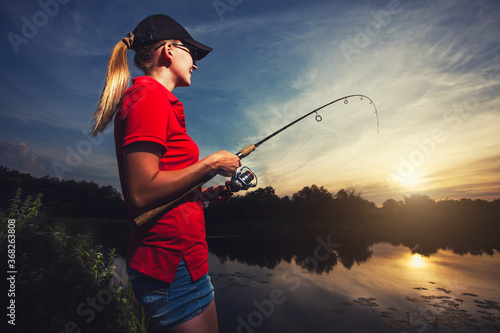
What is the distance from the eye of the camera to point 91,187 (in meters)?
60.0

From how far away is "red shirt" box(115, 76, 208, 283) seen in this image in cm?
102

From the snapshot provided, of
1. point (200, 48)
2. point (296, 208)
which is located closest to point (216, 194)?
point (200, 48)

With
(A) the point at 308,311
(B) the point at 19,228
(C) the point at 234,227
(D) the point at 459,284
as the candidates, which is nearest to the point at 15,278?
(B) the point at 19,228

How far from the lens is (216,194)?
6.74 ft

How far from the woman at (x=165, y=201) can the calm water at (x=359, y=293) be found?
7.64 metres

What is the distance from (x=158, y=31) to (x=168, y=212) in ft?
3.40

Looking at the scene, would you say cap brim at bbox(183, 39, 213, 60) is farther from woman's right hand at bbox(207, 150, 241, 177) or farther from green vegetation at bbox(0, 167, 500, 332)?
green vegetation at bbox(0, 167, 500, 332)

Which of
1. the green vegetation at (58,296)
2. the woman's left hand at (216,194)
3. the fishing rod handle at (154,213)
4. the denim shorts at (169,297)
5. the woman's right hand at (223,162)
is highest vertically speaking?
the woman's right hand at (223,162)

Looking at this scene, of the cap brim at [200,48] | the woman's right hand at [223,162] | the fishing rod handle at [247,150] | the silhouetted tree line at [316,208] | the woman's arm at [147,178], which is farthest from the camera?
the silhouetted tree line at [316,208]

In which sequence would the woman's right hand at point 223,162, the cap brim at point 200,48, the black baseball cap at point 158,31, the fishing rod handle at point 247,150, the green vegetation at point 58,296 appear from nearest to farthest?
1. the woman's right hand at point 223,162
2. the black baseball cap at point 158,31
3. the cap brim at point 200,48
4. the fishing rod handle at point 247,150
5. the green vegetation at point 58,296

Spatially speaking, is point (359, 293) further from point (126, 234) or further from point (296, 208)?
point (296, 208)

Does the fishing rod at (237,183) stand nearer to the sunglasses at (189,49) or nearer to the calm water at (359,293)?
the sunglasses at (189,49)

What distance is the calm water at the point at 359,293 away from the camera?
8.16m

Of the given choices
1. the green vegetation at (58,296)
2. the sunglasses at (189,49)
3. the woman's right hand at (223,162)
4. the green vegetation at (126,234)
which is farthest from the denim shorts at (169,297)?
the green vegetation at (58,296)
